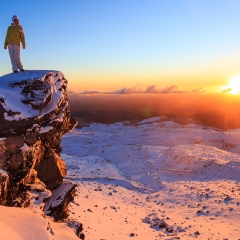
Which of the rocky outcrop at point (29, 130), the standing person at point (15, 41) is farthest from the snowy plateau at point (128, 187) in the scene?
the standing person at point (15, 41)

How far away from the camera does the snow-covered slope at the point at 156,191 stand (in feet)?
61.4

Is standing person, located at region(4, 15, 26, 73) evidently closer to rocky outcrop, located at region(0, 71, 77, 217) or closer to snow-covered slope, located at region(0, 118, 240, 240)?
rocky outcrop, located at region(0, 71, 77, 217)

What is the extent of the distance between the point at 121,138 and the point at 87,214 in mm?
42983

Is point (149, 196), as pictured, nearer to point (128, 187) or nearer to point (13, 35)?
point (128, 187)

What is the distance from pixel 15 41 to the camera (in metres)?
13.8

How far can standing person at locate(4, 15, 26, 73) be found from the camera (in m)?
13.8

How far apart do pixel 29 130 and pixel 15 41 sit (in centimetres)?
514

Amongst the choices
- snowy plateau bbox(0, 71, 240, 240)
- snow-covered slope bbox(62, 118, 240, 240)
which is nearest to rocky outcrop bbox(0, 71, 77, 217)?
snowy plateau bbox(0, 71, 240, 240)

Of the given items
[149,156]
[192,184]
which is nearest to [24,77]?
[192,184]

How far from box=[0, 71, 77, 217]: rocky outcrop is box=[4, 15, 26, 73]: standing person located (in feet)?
3.19

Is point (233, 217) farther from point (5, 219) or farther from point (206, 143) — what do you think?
point (206, 143)

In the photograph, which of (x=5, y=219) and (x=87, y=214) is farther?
(x=87, y=214)

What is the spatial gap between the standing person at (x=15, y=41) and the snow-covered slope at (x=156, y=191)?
9327 millimetres

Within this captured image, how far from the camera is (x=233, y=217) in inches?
842
